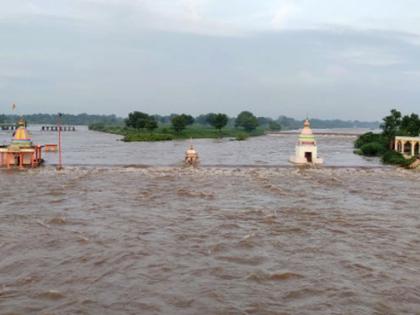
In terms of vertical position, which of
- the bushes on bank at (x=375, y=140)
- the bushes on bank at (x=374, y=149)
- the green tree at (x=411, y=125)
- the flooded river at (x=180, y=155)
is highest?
the green tree at (x=411, y=125)

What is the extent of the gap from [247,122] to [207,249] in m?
110

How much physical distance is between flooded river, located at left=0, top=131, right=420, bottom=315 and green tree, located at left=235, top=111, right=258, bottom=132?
9796cm

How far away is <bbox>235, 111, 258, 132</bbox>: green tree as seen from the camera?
121m

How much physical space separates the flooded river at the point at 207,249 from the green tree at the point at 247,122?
98.0 m

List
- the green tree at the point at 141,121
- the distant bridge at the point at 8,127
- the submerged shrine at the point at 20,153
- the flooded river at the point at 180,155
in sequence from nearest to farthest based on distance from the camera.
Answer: the submerged shrine at the point at 20,153 → the flooded river at the point at 180,155 → the green tree at the point at 141,121 → the distant bridge at the point at 8,127

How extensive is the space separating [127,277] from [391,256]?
6.09 metres

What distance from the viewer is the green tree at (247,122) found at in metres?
121

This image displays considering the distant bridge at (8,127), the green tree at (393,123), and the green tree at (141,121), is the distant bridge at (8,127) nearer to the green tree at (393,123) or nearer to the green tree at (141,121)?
the green tree at (141,121)

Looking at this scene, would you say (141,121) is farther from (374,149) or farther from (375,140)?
(374,149)

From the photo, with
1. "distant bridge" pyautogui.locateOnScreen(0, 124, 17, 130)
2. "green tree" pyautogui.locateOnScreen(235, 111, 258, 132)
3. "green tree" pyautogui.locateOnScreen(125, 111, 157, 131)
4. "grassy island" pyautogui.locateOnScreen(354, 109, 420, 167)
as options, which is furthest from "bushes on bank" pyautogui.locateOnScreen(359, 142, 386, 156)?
"distant bridge" pyautogui.locateOnScreen(0, 124, 17, 130)

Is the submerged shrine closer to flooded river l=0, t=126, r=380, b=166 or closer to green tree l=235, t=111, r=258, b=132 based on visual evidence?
flooded river l=0, t=126, r=380, b=166

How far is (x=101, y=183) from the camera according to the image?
77.4 ft

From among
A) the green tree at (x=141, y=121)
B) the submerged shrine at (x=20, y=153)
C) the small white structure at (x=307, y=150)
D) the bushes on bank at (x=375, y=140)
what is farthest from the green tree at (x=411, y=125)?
the green tree at (x=141, y=121)

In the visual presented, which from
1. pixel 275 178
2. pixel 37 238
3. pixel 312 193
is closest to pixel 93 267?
pixel 37 238
